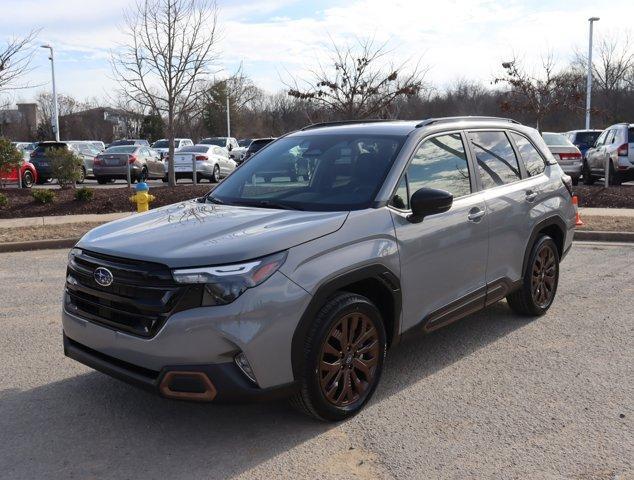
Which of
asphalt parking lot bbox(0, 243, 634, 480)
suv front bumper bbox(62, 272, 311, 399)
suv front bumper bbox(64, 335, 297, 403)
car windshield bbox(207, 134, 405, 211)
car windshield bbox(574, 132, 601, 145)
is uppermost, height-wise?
car windshield bbox(574, 132, 601, 145)

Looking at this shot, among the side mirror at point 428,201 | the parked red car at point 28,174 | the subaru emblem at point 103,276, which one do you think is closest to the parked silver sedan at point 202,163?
the parked red car at point 28,174

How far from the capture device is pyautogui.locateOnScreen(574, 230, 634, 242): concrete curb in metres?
10.4

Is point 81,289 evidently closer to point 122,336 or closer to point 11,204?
point 122,336

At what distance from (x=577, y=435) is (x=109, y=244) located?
9.61 feet

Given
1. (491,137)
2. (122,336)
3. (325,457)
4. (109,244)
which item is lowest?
(325,457)

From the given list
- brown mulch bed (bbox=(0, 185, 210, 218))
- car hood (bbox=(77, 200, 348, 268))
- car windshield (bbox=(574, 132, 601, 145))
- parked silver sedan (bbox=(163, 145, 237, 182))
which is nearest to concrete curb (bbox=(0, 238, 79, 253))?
brown mulch bed (bbox=(0, 185, 210, 218))

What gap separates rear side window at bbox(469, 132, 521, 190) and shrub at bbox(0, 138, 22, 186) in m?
14.2

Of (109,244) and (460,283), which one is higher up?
(109,244)

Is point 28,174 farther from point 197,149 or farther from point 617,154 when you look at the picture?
point 617,154

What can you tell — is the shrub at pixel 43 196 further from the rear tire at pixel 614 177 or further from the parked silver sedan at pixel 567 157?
the rear tire at pixel 614 177

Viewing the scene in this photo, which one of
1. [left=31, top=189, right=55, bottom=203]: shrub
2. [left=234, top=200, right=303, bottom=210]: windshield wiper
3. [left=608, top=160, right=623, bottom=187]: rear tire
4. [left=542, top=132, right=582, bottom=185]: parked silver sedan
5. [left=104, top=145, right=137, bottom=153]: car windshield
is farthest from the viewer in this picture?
[left=104, top=145, right=137, bottom=153]: car windshield

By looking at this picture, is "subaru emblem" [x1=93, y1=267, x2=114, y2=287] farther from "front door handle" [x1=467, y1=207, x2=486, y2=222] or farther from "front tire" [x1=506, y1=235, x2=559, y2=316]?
"front tire" [x1=506, y1=235, x2=559, y2=316]

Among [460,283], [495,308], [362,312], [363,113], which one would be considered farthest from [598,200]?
[362,312]

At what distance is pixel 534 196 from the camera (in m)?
5.61
